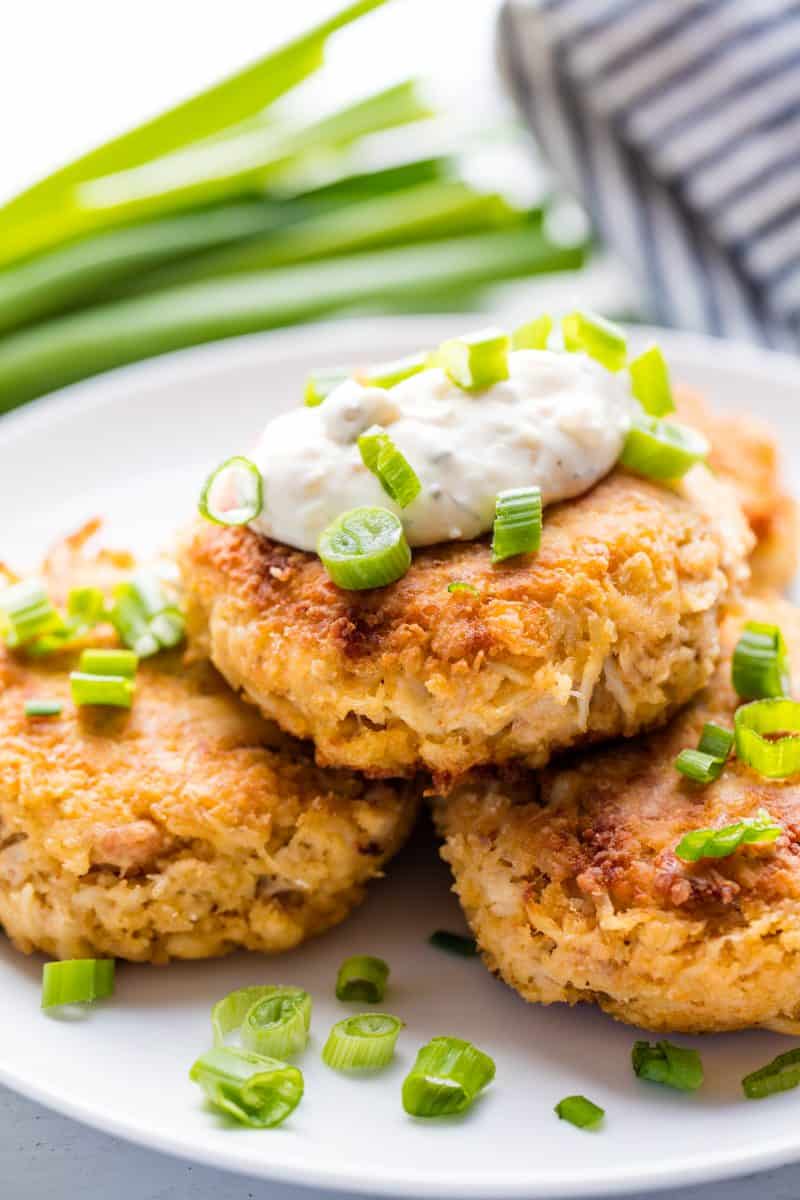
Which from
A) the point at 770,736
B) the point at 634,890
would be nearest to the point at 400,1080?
the point at 634,890

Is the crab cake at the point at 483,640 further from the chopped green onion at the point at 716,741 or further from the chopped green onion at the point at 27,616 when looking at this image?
the chopped green onion at the point at 27,616

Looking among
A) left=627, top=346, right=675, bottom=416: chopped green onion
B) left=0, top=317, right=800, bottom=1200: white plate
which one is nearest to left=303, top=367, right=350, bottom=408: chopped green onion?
left=627, top=346, right=675, bottom=416: chopped green onion

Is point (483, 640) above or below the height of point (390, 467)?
below

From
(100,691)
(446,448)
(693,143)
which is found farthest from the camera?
(693,143)

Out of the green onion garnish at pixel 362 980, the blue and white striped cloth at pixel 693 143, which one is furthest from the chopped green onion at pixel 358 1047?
the blue and white striped cloth at pixel 693 143

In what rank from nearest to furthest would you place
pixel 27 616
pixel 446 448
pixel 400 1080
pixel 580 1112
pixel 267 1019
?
pixel 580 1112 → pixel 400 1080 → pixel 267 1019 → pixel 446 448 → pixel 27 616

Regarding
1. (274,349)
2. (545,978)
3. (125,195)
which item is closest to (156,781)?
(545,978)

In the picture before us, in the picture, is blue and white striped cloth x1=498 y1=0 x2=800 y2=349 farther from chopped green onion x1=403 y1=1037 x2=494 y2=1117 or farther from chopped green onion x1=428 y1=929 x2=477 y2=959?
chopped green onion x1=403 y1=1037 x2=494 y2=1117

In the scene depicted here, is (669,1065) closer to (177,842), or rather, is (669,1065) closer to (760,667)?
(760,667)
